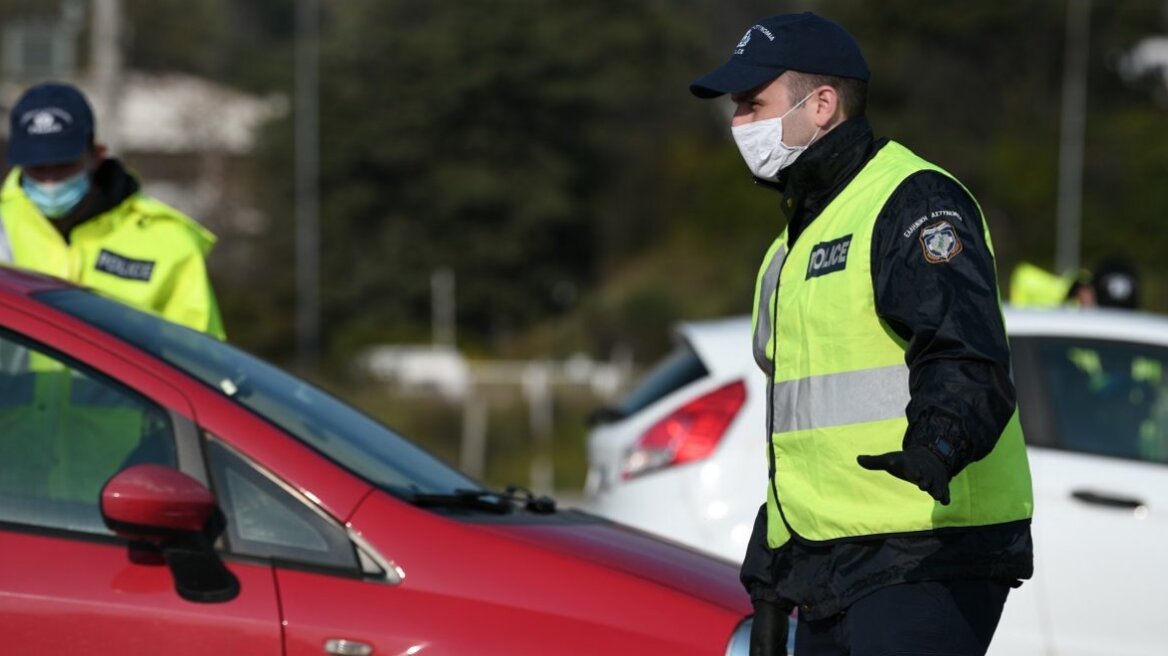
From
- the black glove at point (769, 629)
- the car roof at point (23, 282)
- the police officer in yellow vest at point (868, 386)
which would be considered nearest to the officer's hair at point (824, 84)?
the police officer in yellow vest at point (868, 386)

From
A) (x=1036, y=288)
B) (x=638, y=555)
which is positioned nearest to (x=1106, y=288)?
(x=1036, y=288)

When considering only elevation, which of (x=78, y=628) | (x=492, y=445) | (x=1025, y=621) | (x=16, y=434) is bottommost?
(x=492, y=445)

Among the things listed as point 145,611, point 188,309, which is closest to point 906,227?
point 145,611

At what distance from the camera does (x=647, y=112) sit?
4712 cm

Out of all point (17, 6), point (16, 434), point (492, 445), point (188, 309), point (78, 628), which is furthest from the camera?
point (17, 6)

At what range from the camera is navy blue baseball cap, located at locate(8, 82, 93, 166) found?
5258 mm

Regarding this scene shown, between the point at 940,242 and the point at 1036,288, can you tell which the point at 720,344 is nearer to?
the point at 1036,288

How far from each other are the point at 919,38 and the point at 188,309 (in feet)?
123

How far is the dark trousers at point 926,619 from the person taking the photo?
3.12 meters

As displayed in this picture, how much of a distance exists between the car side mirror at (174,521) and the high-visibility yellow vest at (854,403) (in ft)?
3.55

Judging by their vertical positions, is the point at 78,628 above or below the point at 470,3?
below

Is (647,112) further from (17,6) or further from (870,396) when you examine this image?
(870,396)

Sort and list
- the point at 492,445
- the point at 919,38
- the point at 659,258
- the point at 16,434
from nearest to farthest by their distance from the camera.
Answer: the point at 16,434 < the point at 492,445 < the point at 919,38 < the point at 659,258

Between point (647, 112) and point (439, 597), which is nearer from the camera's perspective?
point (439, 597)
